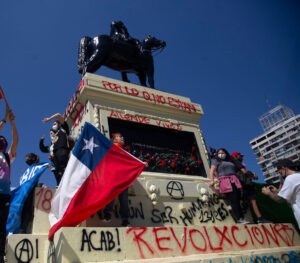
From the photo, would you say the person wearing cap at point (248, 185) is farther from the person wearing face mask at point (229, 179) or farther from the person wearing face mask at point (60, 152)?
the person wearing face mask at point (60, 152)

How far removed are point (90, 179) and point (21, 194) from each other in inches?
60.0

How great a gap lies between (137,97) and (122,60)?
183cm

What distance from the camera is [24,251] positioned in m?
3.98

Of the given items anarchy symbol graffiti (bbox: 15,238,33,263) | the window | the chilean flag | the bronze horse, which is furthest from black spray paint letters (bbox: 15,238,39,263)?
the bronze horse

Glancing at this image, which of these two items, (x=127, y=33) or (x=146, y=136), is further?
(x=127, y=33)

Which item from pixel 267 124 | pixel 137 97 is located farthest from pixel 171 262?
pixel 267 124

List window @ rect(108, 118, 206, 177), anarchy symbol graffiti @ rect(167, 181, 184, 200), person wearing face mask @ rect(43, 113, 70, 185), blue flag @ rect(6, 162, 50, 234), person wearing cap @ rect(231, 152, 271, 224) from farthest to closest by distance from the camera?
window @ rect(108, 118, 206, 177) → person wearing cap @ rect(231, 152, 271, 224) → anarchy symbol graffiti @ rect(167, 181, 184, 200) → person wearing face mask @ rect(43, 113, 70, 185) → blue flag @ rect(6, 162, 50, 234)

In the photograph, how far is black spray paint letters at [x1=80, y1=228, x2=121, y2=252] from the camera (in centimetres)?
379

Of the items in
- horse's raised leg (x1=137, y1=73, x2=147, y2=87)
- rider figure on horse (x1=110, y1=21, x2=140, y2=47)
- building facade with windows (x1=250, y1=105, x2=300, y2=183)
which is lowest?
horse's raised leg (x1=137, y1=73, x2=147, y2=87)

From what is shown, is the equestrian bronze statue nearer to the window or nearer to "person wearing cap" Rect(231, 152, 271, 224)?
the window

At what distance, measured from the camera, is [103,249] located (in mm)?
3867

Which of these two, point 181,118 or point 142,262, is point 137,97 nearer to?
point 181,118

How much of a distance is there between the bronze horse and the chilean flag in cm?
338

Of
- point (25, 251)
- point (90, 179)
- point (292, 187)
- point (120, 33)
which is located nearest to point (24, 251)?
point (25, 251)
